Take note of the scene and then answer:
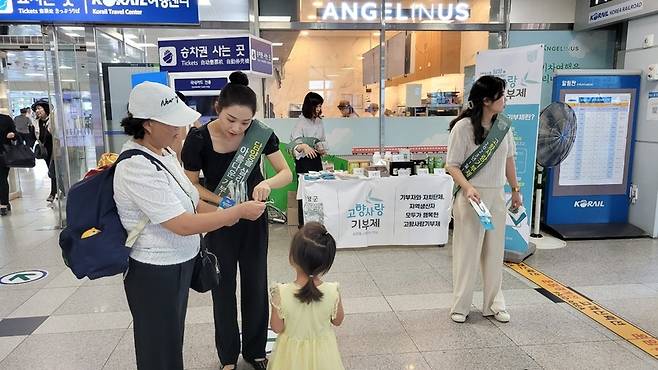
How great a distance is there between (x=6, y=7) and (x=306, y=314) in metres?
4.85

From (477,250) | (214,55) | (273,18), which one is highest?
(273,18)

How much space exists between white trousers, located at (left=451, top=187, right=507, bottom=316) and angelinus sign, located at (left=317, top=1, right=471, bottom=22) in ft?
11.9

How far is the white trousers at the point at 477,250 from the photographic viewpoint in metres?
2.78

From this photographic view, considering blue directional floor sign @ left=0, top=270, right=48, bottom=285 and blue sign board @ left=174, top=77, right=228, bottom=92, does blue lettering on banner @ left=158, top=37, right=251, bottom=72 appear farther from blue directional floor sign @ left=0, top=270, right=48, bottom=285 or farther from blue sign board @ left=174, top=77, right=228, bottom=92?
blue directional floor sign @ left=0, top=270, right=48, bottom=285

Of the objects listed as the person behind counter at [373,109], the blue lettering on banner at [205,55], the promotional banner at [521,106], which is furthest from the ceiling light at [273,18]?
the promotional banner at [521,106]

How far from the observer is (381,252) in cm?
438

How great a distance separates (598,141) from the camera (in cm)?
495

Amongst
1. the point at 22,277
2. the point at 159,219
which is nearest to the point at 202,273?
the point at 159,219

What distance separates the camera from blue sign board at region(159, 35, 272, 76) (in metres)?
5.01

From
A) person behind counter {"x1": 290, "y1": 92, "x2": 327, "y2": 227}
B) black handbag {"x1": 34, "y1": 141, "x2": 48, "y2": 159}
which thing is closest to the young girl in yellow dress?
person behind counter {"x1": 290, "y1": 92, "x2": 327, "y2": 227}

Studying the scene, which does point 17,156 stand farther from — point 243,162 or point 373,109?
point 243,162

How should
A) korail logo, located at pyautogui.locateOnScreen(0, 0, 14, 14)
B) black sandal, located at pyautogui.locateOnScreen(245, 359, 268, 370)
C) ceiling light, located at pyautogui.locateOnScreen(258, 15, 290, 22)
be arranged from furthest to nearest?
ceiling light, located at pyautogui.locateOnScreen(258, 15, 290, 22), korail logo, located at pyautogui.locateOnScreen(0, 0, 14, 14), black sandal, located at pyautogui.locateOnScreen(245, 359, 268, 370)

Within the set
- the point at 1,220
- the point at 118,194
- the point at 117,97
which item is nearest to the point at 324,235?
the point at 118,194

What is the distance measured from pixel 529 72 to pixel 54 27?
16.1ft
